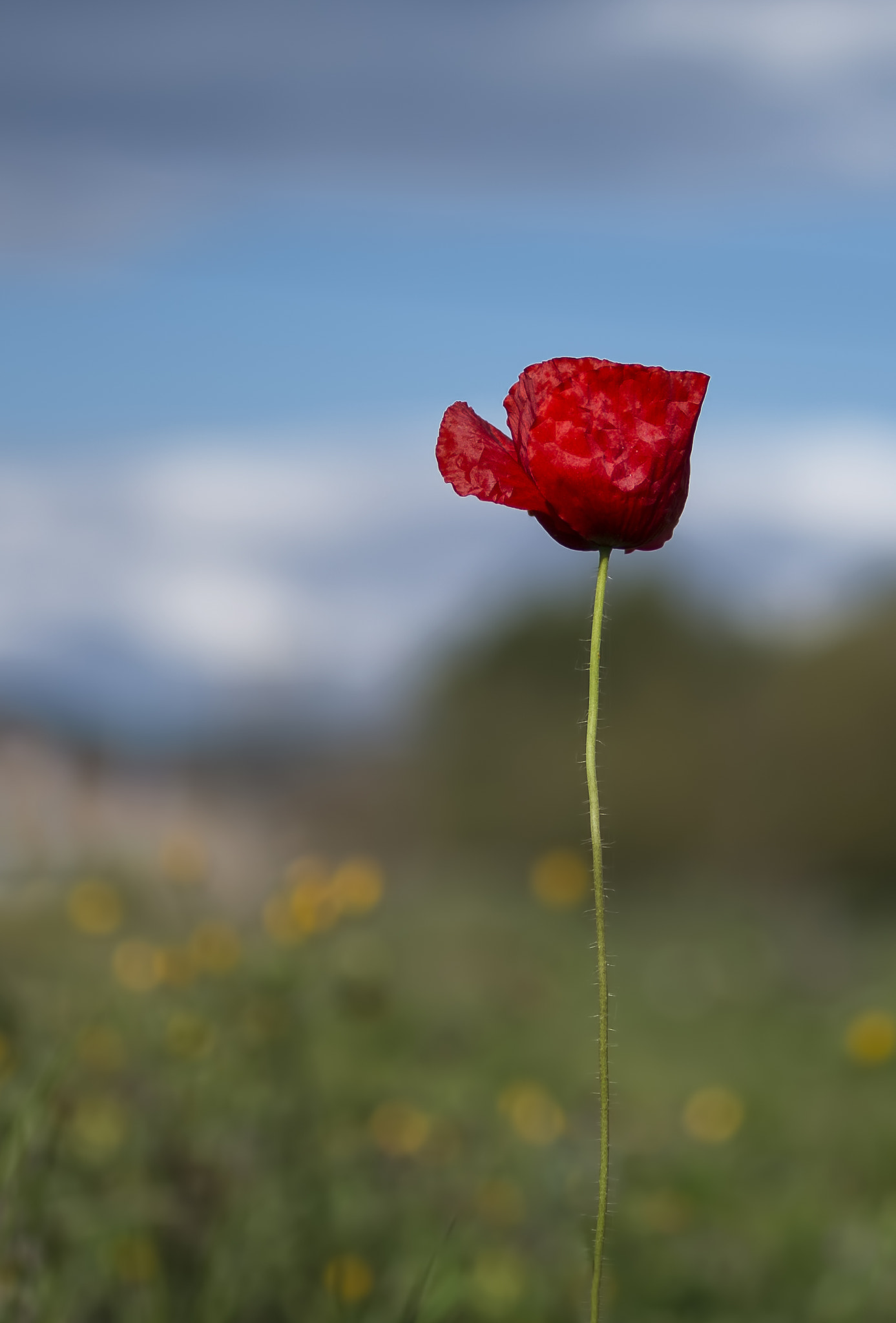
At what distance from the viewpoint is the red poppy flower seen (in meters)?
1.10

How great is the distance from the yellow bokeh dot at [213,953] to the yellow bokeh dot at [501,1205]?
53cm

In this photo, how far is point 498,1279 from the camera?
2174mm

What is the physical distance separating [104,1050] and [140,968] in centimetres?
16

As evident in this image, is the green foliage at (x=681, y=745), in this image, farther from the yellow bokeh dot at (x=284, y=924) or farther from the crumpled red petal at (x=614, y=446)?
the crumpled red petal at (x=614, y=446)

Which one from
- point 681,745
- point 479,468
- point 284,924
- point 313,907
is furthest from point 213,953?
point 681,745

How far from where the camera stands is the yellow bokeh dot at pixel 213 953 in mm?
2316

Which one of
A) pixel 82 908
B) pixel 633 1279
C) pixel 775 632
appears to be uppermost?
pixel 775 632

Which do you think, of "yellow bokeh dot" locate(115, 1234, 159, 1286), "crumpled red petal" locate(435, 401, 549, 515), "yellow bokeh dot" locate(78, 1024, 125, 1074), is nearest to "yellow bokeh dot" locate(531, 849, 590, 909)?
"yellow bokeh dot" locate(78, 1024, 125, 1074)

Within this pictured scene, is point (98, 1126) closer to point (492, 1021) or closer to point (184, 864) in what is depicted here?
point (184, 864)

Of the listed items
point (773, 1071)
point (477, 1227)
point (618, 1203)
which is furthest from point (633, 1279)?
point (773, 1071)

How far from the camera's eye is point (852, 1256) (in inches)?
88.7

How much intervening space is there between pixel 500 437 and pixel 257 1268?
1.27 m

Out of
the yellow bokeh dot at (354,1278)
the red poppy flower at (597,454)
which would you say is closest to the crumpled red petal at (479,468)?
the red poppy flower at (597,454)

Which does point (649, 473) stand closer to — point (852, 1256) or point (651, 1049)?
point (852, 1256)
